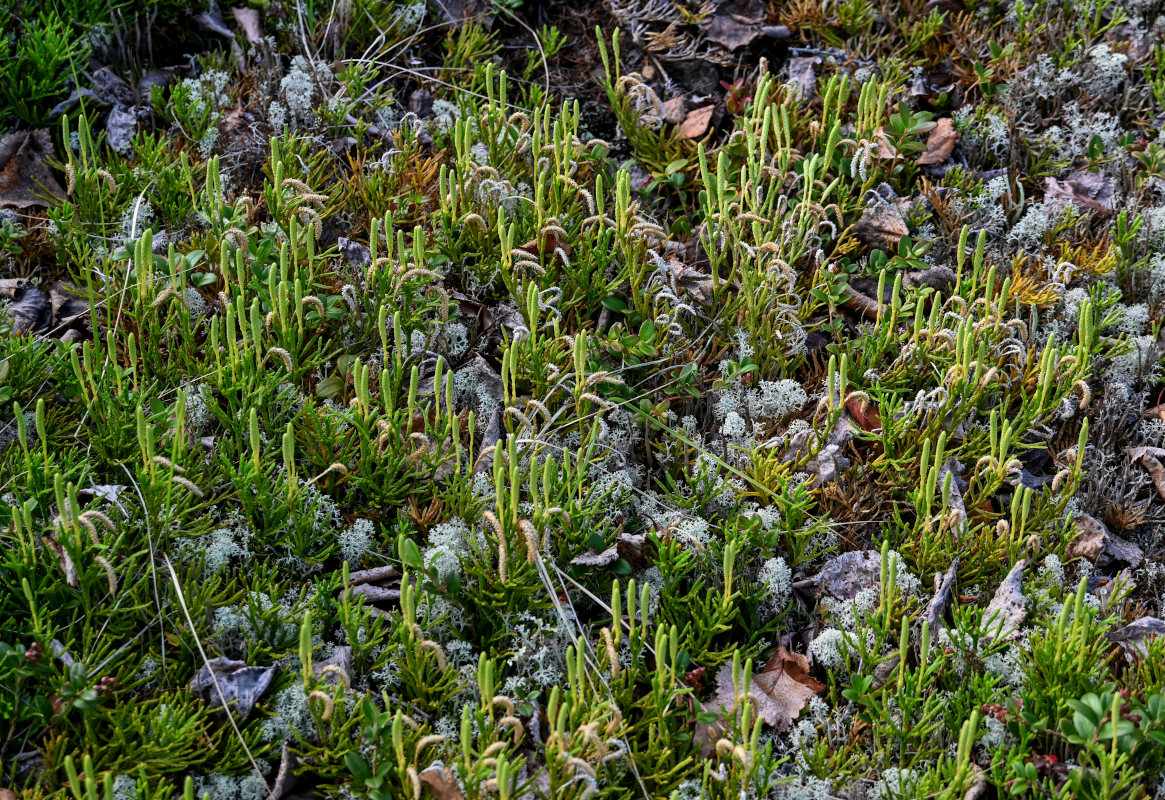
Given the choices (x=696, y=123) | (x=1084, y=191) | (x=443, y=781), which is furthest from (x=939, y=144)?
(x=443, y=781)

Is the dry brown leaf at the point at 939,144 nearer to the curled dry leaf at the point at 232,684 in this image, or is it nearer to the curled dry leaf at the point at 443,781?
the curled dry leaf at the point at 443,781

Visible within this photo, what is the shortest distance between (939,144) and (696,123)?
0.92m

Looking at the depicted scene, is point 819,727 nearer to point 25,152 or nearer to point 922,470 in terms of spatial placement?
point 922,470

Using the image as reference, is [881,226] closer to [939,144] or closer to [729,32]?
[939,144]

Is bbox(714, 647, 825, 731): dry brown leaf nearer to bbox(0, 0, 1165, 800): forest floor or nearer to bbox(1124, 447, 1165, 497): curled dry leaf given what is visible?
bbox(0, 0, 1165, 800): forest floor

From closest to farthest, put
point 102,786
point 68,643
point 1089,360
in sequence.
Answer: point 102,786
point 68,643
point 1089,360

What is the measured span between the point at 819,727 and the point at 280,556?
4.55ft

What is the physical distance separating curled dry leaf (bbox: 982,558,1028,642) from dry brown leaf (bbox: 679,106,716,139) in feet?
6.35

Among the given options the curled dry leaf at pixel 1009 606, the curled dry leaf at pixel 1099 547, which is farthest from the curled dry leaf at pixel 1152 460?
the curled dry leaf at pixel 1009 606

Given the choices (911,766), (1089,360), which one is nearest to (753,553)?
(911,766)

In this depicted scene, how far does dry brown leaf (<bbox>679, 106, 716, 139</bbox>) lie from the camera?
364cm

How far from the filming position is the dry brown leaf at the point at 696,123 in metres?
3.64

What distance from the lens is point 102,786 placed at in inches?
77.0

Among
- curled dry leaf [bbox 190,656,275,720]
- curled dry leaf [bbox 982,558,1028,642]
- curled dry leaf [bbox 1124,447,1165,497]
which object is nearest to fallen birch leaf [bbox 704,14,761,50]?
curled dry leaf [bbox 1124,447,1165,497]
